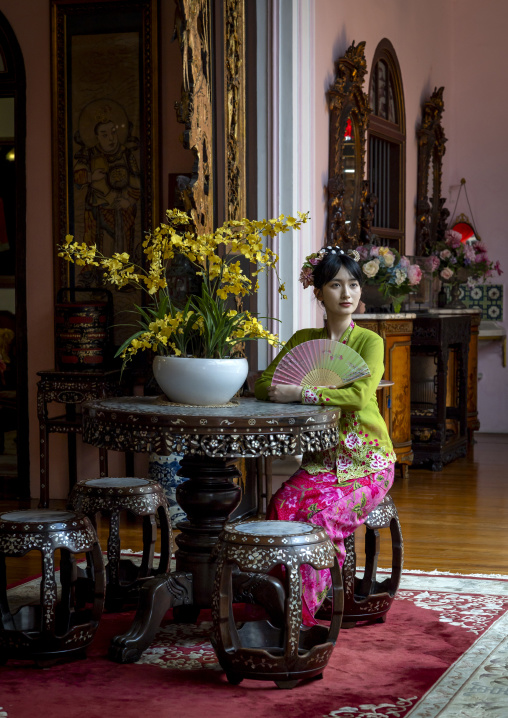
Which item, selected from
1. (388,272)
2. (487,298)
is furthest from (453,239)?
(388,272)

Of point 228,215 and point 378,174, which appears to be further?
point 378,174

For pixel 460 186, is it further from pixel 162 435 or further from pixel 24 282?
pixel 162 435

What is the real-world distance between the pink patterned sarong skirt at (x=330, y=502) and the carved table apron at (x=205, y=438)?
0.63 feet

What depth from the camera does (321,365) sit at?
3555 millimetres

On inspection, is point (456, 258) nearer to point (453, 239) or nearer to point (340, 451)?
point (453, 239)

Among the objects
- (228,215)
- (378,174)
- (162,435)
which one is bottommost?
(162,435)

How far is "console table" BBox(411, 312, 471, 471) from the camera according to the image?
7164 millimetres

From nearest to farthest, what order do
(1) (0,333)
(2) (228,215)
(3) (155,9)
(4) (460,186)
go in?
(2) (228,215) < (3) (155,9) < (1) (0,333) < (4) (460,186)

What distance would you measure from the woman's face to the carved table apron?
447 millimetres

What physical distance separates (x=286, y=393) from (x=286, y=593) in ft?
2.54

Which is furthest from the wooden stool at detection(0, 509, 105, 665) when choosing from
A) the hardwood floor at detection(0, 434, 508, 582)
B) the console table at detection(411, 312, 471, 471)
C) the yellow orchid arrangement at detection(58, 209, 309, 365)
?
the console table at detection(411, 312, 471, 471)

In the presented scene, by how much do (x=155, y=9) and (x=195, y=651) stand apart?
12.2ft

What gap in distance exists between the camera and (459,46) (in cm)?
941

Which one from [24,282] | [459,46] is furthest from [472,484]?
[459,46]
